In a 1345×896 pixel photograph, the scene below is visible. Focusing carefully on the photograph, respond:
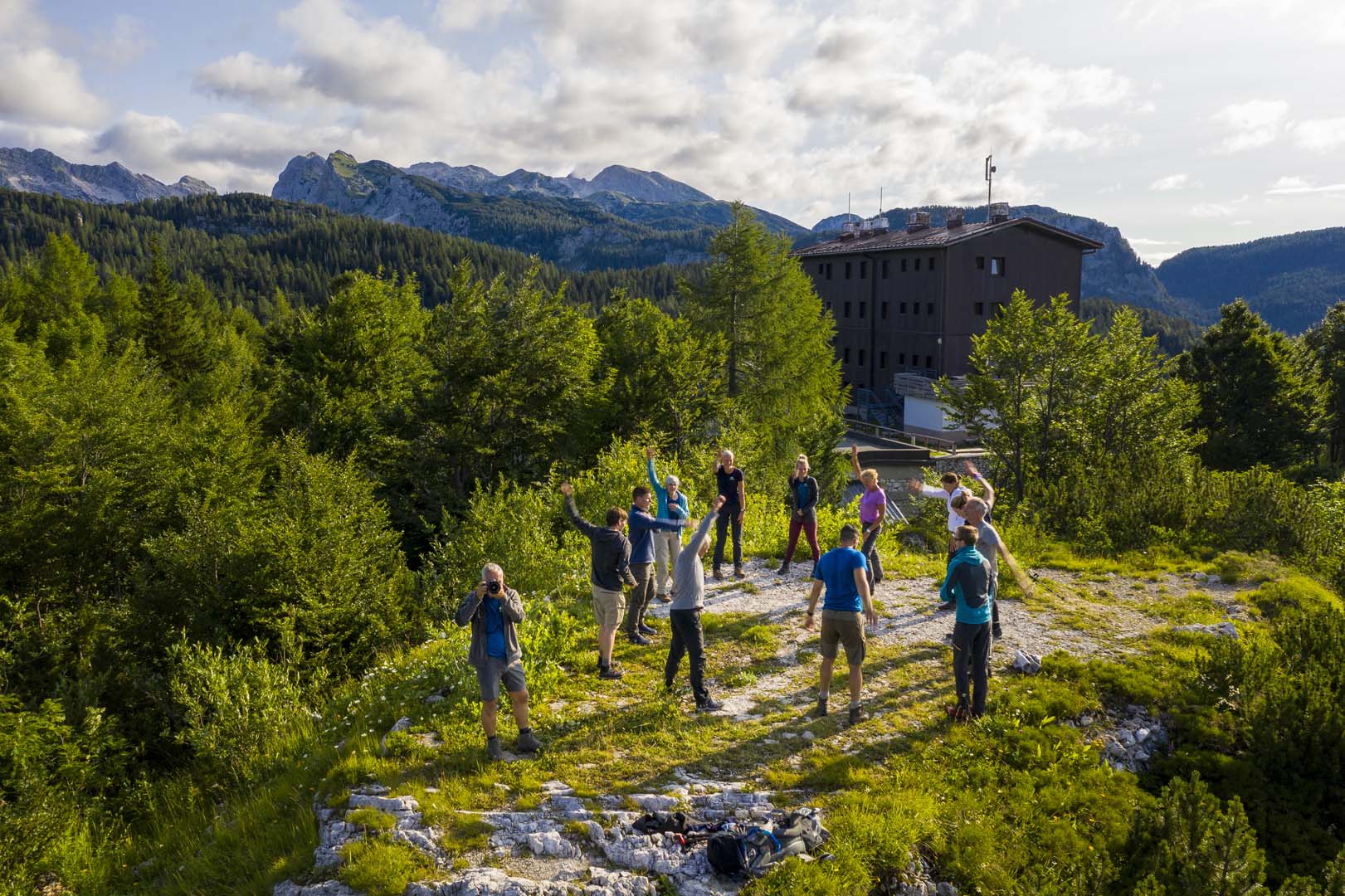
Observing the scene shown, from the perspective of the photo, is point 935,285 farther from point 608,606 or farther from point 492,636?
point 492,636

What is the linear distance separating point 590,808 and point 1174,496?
1777cm

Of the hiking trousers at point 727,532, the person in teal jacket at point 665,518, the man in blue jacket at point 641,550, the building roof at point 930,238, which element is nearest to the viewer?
the man in blue jacket at point 641,550

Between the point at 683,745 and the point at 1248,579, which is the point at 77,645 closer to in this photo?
the point at 683,745

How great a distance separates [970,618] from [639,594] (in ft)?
14.4

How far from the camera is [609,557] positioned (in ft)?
29.4

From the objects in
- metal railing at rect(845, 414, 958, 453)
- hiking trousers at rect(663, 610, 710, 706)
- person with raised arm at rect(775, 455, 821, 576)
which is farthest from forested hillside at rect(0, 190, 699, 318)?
hiking trousers at rect(663, 610, 710, 706)

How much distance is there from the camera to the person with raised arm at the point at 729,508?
11.9 m

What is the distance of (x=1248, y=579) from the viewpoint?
1420 centimetres

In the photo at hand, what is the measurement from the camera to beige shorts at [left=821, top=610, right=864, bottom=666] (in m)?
8.05

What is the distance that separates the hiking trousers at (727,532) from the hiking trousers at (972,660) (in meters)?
5.02

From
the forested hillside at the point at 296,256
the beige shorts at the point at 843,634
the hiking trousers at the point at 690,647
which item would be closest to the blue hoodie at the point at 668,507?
the hiking trousers at the point at 690,647

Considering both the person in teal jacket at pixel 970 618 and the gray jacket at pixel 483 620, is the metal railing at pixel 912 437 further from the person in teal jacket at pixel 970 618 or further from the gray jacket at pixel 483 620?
the gray jacket at pixel 483 620

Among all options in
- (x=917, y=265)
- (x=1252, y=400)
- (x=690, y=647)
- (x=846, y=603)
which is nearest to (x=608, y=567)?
(x=690, y=647)

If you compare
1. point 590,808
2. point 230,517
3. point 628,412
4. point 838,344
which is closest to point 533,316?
point 628,412
